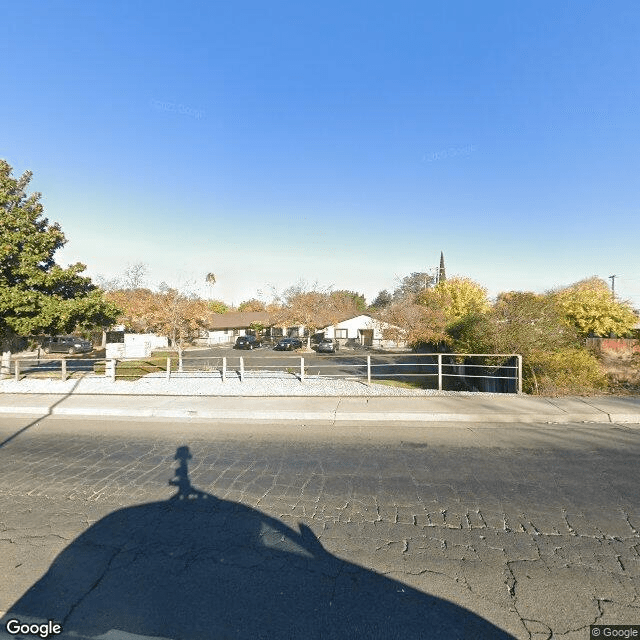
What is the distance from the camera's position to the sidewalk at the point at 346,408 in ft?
26.5

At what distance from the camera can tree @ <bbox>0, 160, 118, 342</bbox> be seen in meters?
13.4

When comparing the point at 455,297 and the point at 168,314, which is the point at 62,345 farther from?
the point at 455,297

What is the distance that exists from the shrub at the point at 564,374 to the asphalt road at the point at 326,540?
156 inches

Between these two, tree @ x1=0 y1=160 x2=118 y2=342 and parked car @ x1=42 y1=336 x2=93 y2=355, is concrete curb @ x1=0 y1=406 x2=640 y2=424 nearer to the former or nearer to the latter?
tree @ x1=0 y1=160 x2=118 y2=342

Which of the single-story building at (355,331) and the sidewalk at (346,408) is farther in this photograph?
the single-story building at (355,331)

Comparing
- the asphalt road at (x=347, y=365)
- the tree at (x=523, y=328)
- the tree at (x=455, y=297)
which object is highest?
the tree at (x=455, y=297)

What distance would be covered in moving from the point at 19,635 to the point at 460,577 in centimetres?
321

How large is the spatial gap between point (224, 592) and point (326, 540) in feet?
3.45

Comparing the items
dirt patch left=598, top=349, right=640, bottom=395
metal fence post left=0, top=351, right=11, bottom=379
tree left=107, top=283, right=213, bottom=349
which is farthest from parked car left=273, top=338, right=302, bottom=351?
dirt patch left=598, top=349, right=640, bottom=395

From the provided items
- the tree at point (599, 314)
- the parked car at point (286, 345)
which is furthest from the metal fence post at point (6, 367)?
the parked car at point (286, 345)

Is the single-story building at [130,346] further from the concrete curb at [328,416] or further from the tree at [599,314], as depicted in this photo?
the tree at [599,314]

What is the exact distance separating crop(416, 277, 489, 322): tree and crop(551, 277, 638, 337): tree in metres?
8.04

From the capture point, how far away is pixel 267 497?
436 cm

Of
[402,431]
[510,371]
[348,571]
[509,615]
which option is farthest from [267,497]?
[510,371]
